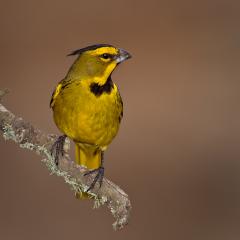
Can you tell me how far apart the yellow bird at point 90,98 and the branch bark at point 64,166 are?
0.20ft

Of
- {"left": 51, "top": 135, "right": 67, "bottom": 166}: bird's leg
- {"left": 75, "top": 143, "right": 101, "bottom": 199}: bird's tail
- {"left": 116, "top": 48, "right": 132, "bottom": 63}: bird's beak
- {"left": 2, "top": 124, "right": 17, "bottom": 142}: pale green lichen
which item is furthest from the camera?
{"left": 75, "top": 143, "right": 101, "bottom": 199}: bird's tail

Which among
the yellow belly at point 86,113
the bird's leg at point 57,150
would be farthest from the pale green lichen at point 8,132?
the yellow belly at point 86,113

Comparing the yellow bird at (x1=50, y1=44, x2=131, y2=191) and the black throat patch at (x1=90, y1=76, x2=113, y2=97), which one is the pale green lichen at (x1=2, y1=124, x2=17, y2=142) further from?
the black throat patch at (x1=90, y1=76, x2=113, y2=97)

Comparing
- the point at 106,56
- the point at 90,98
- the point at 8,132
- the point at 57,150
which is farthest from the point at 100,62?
the point at 8,132

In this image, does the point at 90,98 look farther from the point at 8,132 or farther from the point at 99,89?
the point at 8,132

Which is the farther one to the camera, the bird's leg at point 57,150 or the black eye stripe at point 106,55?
the black eye stripe at point 106,55

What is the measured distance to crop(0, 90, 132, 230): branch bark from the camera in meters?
2.67

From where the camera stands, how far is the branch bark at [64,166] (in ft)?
8.77

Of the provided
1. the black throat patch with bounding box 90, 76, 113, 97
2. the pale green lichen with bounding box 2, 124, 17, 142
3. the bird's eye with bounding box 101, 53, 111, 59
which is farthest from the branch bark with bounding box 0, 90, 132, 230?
the bird's eye with bounding box 101, 53, 111, 59

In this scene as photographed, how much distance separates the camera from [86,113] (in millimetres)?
3049

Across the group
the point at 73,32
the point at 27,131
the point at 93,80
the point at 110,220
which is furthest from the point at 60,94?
the point at 73,32

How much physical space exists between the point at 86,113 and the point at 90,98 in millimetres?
59

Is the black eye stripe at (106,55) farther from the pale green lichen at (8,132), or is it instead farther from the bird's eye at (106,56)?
the pale green lichen at (8,132)

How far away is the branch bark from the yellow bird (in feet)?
0.20
